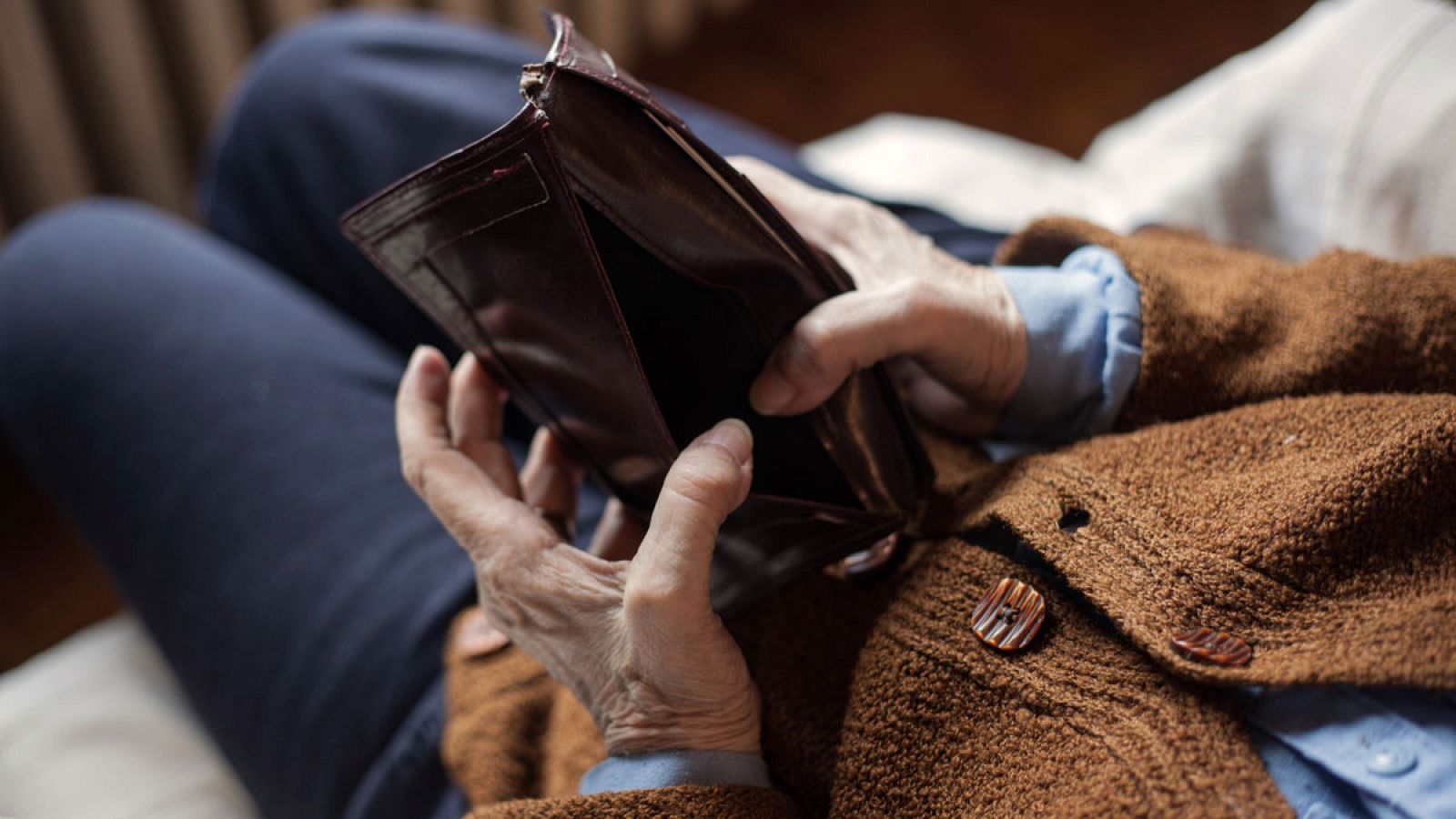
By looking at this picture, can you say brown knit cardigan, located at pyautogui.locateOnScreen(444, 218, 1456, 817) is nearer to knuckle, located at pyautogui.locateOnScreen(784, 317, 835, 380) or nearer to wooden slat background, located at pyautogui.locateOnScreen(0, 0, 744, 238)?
knuckle, located at pyautogui.locateOnScreen(784, 317, 835, 380)

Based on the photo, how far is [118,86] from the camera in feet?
4.38

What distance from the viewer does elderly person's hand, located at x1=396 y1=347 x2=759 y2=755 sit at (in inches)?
19.1

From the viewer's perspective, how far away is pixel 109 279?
81 centimetres

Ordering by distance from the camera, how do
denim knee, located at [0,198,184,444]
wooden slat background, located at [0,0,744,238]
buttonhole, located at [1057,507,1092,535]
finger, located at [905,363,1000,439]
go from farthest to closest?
wooden slat background, located at [0,0,744,238] < denim knee, located at [0,198,184,444] < finger, located at [905,363,1000,439] < buttonhole, located at [1057,507,1092,535]

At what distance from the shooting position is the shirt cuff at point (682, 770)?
1.71 ft

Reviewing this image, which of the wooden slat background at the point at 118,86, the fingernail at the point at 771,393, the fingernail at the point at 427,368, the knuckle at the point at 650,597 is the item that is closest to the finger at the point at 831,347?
the fingernail at the point at 771,393

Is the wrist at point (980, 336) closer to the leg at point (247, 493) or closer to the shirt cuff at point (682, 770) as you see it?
the shirt cuff at point (682, 770)

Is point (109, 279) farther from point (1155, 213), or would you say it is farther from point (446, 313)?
point (1155, 213)

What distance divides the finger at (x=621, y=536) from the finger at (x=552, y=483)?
22 millimetres

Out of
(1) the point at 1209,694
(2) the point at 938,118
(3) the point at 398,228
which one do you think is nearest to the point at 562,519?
(3) the point at 398,228

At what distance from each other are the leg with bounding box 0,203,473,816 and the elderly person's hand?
0.36 ft

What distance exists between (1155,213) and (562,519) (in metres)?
0.51

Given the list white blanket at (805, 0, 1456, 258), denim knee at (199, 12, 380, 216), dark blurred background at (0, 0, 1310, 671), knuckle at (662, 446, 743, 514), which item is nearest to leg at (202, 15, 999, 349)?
denim knee at (199, 12, 380, 216)

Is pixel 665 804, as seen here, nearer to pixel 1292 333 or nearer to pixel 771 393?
pixel 771 393
